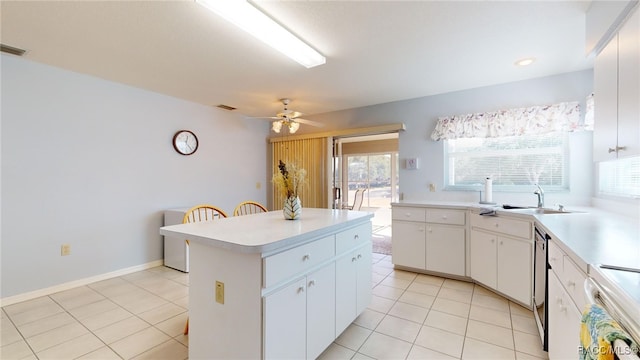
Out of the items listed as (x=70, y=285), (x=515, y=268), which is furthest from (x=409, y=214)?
(x=70, y=285)

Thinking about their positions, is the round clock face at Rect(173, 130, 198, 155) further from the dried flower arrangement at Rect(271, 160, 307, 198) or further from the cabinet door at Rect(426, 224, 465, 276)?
the cabinet door at Rect(426, 224, 465, 276)

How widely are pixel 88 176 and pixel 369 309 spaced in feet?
11.1

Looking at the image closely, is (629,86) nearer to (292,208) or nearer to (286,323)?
(292,208)

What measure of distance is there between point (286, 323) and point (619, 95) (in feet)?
7.25

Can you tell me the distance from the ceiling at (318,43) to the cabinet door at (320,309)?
1796mm

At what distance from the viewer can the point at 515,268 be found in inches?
97.7

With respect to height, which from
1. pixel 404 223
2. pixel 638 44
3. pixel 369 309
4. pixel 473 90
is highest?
pixel 473 90

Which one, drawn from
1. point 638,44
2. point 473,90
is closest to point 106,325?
point 638,44

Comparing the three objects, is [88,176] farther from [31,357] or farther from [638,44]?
[638,44]

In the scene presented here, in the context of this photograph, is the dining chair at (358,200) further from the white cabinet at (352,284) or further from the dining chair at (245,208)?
the white cabinet at (352,284)

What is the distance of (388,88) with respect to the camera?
A: 3.43m

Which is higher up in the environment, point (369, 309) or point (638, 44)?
point (638, 44)

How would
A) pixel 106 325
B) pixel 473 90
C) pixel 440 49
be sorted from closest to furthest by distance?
pixel 106 325 < pixel 440 49 < pixel 473 90

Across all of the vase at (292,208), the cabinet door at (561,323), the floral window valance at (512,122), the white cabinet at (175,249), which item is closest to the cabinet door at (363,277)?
the vase at (292,208)
